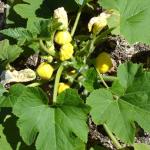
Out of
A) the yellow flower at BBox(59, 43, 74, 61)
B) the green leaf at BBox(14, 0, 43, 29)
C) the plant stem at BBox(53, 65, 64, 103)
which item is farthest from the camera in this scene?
the green leaf at BBox(14, 0, 43, 29)

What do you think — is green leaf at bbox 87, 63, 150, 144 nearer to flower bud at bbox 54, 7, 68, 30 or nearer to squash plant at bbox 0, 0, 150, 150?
squash plant at bbox 0, 0, 150, 150

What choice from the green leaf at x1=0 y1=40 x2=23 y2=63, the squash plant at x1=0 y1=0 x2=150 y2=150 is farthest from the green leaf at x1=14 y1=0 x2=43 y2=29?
the green leaf at x1=0 y1=40 x2=23 y2=63

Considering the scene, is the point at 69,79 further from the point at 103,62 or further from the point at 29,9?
the point at 29,9

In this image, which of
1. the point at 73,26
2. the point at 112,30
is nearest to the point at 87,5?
the point at 73,26

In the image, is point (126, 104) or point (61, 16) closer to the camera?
point (126, 104)

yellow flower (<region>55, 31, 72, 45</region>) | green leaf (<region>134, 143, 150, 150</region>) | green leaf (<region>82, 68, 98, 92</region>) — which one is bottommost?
green leaf (<region>134, 143, 150, 150</region>)

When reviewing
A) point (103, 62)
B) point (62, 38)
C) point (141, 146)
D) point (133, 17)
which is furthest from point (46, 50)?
point (141, 146)

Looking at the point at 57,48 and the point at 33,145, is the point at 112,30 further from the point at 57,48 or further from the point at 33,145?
the point at 33,145

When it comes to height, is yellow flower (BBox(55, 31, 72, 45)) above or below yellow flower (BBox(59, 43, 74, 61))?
above
